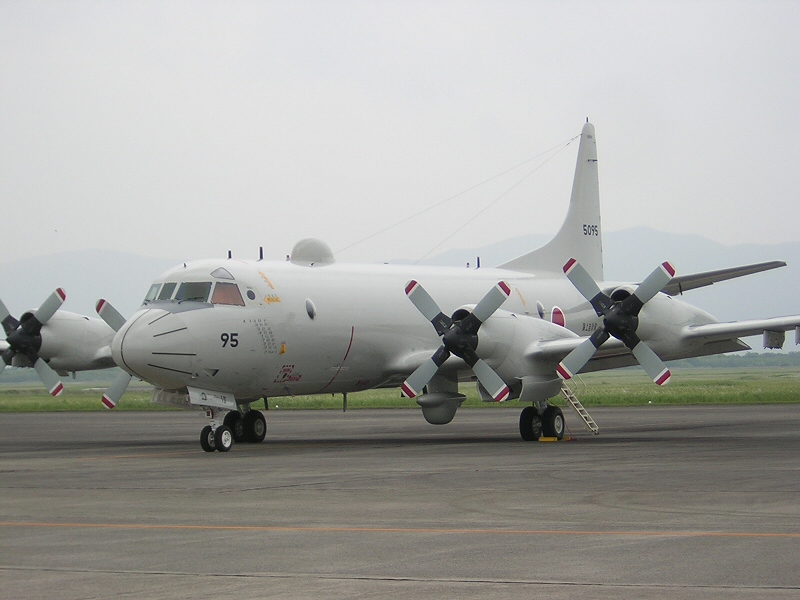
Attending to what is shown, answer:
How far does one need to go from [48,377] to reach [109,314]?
2677 mm

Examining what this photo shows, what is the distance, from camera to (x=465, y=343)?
24406mm

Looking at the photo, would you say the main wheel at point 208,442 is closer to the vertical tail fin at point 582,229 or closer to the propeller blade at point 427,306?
the propeller blade at point 427,306

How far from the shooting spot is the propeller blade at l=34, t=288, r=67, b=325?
1126 inches

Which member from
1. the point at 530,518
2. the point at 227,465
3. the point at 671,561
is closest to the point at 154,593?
the point at 671,561

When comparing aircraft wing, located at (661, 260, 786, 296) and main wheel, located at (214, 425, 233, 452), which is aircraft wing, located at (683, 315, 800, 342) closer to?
aircraft wing, located at (661, 260, 786, 296)

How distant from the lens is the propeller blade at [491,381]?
954 inches

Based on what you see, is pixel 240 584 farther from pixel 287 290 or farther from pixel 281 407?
pixel 281 407

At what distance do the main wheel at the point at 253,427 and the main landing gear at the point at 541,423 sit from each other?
5936mm

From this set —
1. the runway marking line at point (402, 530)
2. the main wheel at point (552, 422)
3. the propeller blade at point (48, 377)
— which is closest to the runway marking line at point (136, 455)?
the propeller blade at point (48, 377)

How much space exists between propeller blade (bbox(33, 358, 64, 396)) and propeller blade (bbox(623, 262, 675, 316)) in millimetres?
13750

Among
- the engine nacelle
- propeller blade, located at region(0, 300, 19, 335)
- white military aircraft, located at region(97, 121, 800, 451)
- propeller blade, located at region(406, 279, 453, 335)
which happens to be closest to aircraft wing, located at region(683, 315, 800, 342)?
white military aircraft, located at region(97, 121, 800, 451)

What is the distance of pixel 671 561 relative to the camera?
8.72 metres

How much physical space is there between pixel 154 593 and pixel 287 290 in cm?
1711

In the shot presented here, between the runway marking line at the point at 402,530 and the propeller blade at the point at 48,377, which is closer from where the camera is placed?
the runway marking line at the point at 402,530
